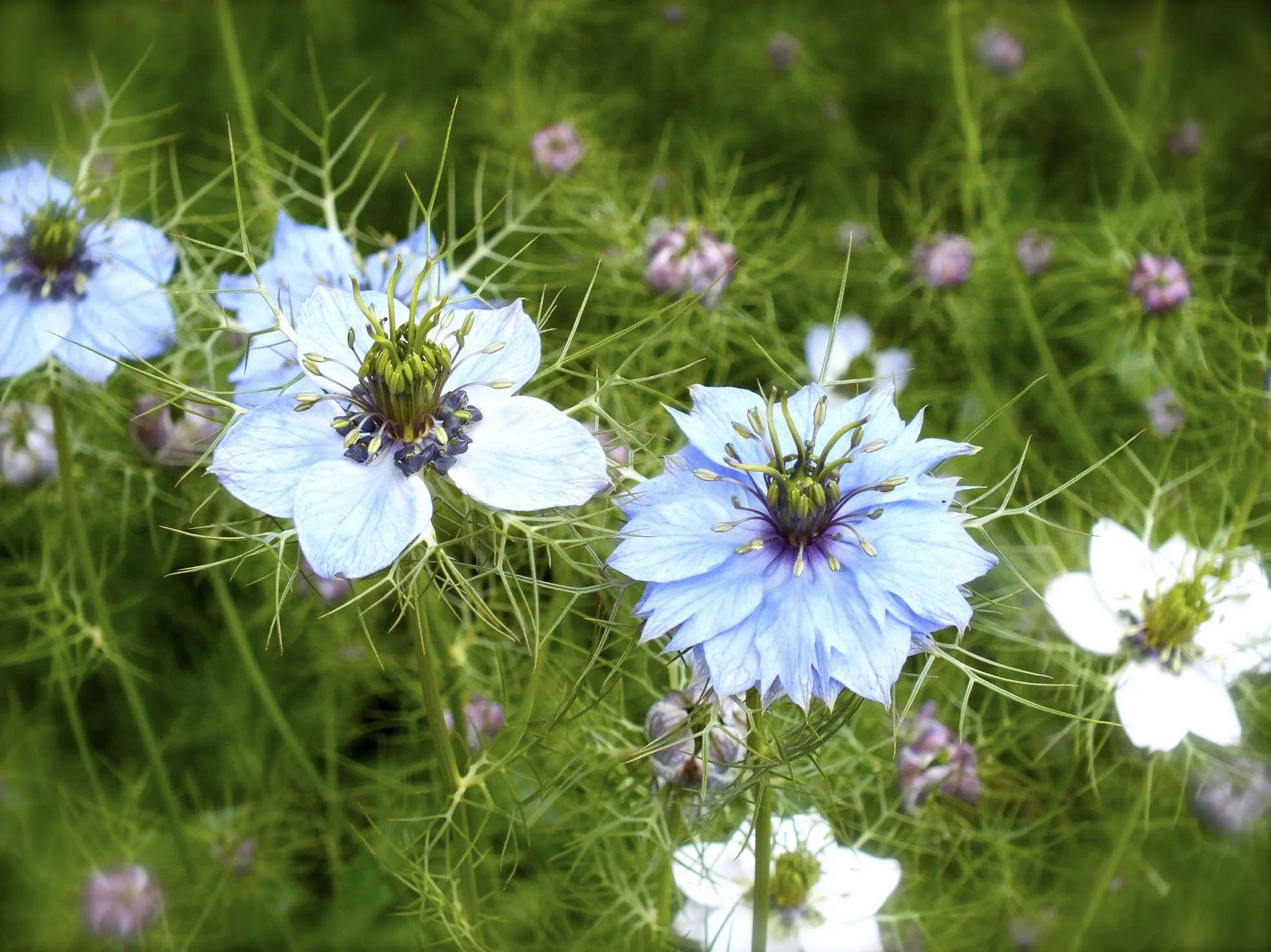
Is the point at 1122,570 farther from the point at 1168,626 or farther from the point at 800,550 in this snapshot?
the point at 800,550

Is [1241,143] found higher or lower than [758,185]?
higher

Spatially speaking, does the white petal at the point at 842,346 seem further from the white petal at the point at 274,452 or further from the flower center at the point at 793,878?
the white petal at the point at 274,452

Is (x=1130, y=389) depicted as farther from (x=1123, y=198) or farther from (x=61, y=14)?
(x=61, y=14)

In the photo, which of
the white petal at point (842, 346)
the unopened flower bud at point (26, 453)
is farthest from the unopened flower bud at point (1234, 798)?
the unopened flower bud at point (26, 453)

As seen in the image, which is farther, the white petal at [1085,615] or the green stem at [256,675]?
the green stem at [256,675]

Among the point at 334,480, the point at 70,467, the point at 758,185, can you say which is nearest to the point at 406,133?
the point at 758,185

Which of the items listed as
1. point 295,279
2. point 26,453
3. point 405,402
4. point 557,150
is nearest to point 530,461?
point 405,402
